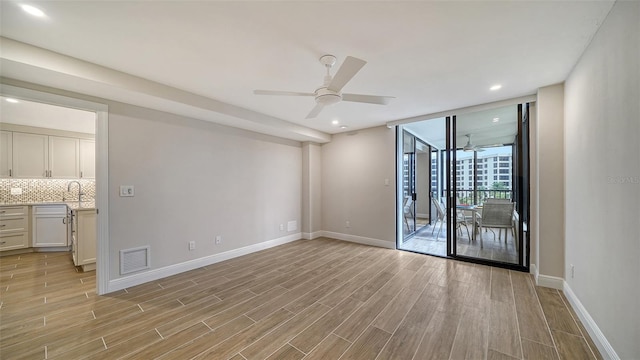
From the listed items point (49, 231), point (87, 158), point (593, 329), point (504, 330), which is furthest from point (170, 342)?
point (87, 158)

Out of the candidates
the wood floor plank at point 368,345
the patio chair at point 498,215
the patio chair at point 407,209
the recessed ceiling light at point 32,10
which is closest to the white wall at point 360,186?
the patio chair at point 407,209

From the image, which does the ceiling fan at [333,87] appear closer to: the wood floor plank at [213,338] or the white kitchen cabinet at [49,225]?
the wood floor plank at [213,338]

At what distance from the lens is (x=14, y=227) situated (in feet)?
13.8

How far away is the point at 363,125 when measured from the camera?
4.76 m

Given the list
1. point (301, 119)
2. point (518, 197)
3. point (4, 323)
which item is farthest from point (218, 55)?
point (518, 197)

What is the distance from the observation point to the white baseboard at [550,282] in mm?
2768

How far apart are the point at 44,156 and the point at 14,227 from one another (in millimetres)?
1394

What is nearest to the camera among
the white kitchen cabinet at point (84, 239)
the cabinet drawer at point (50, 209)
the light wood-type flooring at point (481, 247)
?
the white kitchen cabinet at point (84, 239)

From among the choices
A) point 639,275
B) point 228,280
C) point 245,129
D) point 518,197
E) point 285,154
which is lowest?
point 228,280

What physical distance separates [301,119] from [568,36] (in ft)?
11.0

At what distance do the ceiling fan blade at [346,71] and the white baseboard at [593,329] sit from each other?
8.80 feet

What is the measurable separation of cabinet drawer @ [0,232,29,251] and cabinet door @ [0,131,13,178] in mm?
1110

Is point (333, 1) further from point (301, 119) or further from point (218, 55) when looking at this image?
point (301, 119)

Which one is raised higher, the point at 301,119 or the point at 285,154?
the point at 301,119
